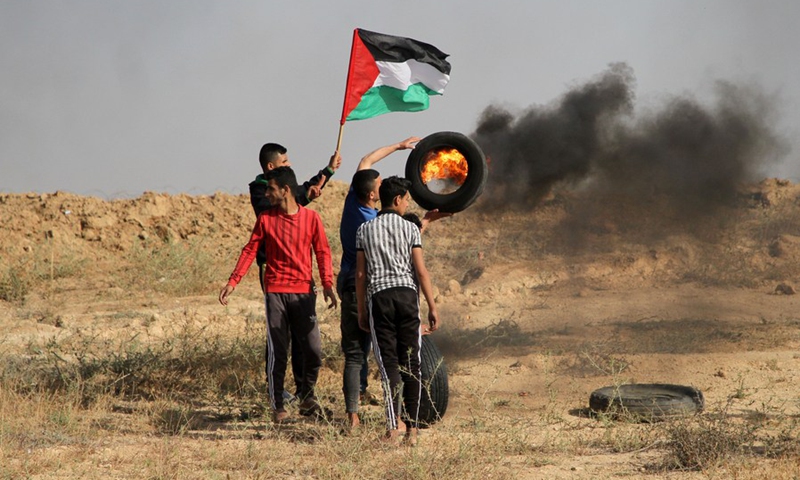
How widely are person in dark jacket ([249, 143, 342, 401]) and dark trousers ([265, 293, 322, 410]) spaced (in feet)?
0.38

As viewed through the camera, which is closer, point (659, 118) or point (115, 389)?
point (115, 389)

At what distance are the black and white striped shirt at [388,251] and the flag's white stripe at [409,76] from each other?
8.25 feet

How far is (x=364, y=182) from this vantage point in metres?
6.21

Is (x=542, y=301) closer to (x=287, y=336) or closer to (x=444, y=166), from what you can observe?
(x=444, y=166)

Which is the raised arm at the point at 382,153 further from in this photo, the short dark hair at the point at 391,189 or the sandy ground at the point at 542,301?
the sandy ground at the point at 542,301

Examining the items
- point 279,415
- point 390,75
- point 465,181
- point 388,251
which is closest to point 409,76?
point 390,75

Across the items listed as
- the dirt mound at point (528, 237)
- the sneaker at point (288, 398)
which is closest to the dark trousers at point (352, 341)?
the sneaker at point (288, 398)

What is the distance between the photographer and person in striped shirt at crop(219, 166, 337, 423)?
6.31 m

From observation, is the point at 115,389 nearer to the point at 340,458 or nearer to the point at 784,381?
the point at 340,458

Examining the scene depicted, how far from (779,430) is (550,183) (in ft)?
31.1

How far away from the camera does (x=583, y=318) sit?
39.2ft

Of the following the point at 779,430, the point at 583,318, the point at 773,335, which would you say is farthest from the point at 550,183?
the point at 779,430

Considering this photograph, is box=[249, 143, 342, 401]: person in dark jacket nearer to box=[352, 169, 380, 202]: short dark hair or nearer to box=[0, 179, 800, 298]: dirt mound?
box=[352, 169, 380, 202]: short dark hair

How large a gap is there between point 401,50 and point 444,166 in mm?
1210
